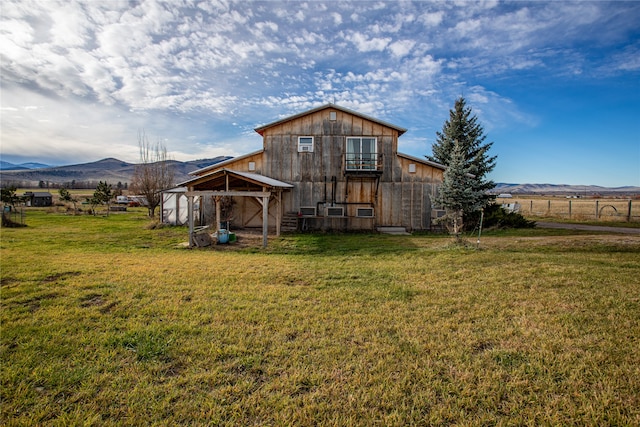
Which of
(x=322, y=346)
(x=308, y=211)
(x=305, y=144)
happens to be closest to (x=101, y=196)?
(x=305, y=144)

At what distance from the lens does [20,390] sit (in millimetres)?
3197

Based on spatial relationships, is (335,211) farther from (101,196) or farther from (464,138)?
(101,196)

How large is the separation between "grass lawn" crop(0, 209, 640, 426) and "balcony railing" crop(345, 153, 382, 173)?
1022cm

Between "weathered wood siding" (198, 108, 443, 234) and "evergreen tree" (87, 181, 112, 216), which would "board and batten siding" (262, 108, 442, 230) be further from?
"evergreen tree" (87, 181, 112, 216)

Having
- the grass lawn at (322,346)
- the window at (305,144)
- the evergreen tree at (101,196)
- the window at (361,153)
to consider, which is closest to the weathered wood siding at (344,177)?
the window at (305,144)

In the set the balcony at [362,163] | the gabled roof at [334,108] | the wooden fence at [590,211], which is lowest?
the wooden fence at [590,211]

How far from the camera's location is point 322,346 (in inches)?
160

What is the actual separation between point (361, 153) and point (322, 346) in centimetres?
1494

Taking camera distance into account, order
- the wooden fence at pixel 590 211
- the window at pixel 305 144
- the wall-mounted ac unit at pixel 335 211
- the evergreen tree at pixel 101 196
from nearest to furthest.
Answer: the wall-mounted ac unit at pixel 335 211 < the window at pixel 305 144 < the wooden fence at pixel 590 211 < the evergreen tree at pixel 101 196

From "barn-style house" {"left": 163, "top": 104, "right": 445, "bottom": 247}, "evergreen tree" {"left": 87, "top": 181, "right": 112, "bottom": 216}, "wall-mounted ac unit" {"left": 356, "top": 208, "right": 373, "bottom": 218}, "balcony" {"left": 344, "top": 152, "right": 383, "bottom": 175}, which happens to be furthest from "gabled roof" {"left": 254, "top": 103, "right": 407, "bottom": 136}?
"evergreen tree" {"left": 87, "top": 181, "right": 112, "bottom": 216}

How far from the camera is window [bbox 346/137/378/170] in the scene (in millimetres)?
17656

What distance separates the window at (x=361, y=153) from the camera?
1766 cm

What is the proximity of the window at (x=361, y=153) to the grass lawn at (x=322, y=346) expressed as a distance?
1036cm

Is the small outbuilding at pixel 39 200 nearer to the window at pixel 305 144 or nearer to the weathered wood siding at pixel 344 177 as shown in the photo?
the weathered wood siding at pixel 344 177
